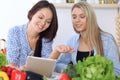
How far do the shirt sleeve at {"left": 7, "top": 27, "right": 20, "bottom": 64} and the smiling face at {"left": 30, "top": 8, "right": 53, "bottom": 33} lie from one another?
0.59 ft

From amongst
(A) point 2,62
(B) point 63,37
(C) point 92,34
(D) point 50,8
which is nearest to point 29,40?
(D) point 50,8

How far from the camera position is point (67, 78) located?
1155 millimetres

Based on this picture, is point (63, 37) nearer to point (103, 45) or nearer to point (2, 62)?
point (103, 45)

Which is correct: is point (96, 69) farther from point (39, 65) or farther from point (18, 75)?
point (39, 65)

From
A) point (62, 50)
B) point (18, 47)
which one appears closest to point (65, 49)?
point (62, 50)

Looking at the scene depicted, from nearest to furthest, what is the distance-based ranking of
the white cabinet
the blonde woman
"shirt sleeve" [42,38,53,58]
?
the blonde woman
"shirt sleeve" [42,38,53,58]
the white cabinet

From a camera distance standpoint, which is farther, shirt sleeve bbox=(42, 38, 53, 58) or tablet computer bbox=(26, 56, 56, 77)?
shirt sleeve bbox=(42, 38, 53, 58)

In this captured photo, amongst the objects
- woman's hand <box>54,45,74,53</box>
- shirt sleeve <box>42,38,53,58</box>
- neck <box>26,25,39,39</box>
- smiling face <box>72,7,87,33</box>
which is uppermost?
smiling face <box>72,7,87,33</box>

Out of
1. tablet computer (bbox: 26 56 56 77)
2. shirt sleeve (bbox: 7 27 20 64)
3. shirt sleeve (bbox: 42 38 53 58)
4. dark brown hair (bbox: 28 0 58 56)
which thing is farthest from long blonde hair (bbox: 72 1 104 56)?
tablet computer (bbox: 26 56 56 77)

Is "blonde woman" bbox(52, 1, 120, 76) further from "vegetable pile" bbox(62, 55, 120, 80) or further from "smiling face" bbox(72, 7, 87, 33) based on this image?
"vegetable pile" bbox(62, 55, 120, 80)

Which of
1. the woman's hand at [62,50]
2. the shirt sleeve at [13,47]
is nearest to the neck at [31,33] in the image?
the shirt sleeve at [13,47]

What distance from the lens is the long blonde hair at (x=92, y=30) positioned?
7.09 feet

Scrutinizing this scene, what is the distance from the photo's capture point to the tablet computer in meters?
1.50

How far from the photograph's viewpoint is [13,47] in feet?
7.57
